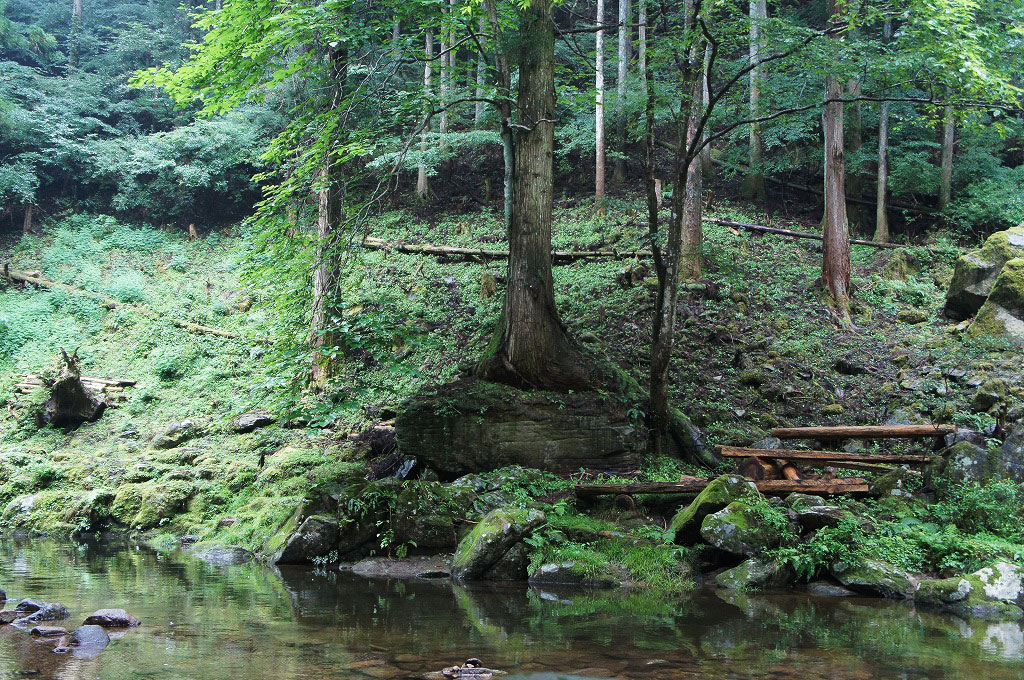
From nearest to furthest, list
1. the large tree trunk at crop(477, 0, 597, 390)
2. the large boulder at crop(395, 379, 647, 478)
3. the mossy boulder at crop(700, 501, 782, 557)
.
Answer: the mossy boulder at crop(700, 501, 782, 557) < the large boulder at crop(395, 379, 647, 478) < the large tree trunk at crop(477, 0, 597, 390)

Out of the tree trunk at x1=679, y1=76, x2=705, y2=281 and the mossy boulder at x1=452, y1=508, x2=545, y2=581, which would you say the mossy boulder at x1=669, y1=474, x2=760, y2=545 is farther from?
the tree trunk at x1=679, y1=76, x2=705, y2=281

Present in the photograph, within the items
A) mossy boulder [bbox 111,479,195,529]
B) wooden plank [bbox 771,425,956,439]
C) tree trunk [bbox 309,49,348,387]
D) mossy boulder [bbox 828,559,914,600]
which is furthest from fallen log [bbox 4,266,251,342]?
mossy boulder [bbox 828,559,914,600]

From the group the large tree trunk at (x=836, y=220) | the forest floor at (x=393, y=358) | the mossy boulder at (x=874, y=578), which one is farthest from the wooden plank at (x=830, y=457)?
the large tree trunk at (x=836, y=220)

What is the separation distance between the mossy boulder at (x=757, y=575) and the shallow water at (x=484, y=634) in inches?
12.5

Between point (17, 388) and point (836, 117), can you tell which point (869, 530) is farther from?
point (17, 388)

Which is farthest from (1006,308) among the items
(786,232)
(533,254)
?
(533,254)

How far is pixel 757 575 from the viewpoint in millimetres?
7133

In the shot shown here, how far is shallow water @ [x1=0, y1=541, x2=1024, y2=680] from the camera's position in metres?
4.23

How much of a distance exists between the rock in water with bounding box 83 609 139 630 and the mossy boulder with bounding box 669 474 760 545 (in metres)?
5.29

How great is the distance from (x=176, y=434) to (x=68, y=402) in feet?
10.3

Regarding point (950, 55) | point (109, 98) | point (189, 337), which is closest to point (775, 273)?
point (950, 55)

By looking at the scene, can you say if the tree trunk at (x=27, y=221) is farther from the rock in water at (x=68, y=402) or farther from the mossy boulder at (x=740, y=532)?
the mossy boulder at (x=740, y=532)

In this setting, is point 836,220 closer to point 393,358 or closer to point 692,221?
point 692,221

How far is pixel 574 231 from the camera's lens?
64.7 feet
